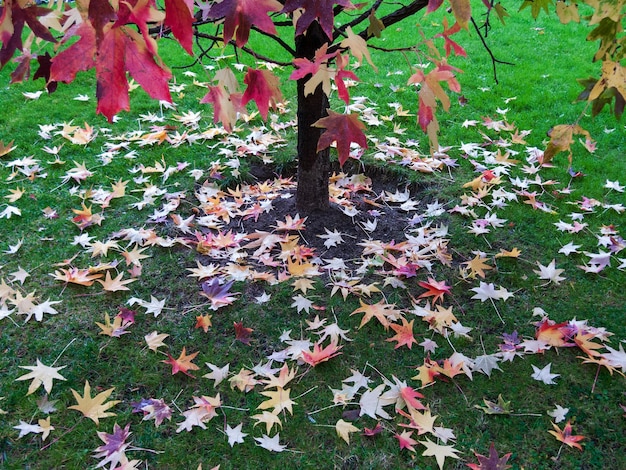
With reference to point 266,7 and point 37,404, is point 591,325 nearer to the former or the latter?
point 266,7

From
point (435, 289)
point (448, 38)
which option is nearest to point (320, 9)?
point (448, 38)

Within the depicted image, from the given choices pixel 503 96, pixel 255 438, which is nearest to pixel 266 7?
pixel 255 438

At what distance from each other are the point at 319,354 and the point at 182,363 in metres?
0.61

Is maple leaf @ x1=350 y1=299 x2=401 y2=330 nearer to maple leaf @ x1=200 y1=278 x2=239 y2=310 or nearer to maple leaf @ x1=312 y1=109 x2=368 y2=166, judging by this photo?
maple leaf @ x1=200 y1=278 x2=239 y2=310

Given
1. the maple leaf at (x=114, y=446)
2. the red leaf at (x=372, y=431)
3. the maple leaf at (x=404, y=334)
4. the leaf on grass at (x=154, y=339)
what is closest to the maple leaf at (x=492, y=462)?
the red leaf at (x=372, y=431)

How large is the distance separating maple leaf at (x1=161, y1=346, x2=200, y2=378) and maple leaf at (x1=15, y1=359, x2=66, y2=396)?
18.2 inches

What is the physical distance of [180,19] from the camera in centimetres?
120

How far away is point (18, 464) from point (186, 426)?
620 millimetres

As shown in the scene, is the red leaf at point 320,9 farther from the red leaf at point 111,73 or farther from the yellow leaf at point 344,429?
the yellow leaf at point 344,429

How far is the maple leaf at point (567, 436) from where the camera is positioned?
1.99m

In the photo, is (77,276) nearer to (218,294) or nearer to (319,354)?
(218,294)

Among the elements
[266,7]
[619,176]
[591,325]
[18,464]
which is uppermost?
[266,7]

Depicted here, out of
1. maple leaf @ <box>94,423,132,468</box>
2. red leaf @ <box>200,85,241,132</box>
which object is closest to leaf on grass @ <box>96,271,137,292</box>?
maple leaf @ <box>94,423,132,468</box>

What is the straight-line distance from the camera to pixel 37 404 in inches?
85.0
